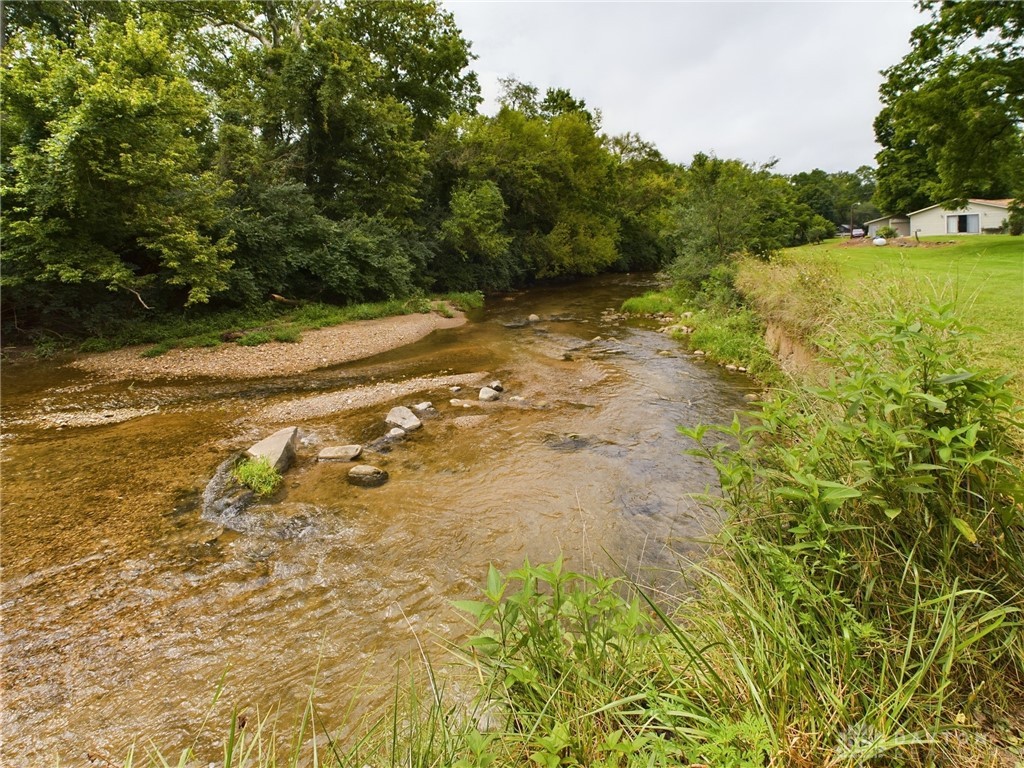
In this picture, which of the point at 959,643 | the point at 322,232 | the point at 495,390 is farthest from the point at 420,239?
the point at 959,643

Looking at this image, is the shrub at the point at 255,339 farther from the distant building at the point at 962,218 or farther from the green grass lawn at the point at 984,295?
the distant building at the point at 962,218

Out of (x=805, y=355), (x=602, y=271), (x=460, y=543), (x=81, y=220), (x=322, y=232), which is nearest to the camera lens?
(x=460, y=543)

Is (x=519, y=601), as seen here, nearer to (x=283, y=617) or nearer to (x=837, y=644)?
(x=837, y=644)

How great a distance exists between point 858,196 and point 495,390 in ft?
283

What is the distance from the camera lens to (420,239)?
21.0 metres

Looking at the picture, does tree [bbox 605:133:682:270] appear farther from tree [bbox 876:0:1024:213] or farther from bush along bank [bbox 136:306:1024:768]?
bush along bank [bbox 136:306:1024:768]

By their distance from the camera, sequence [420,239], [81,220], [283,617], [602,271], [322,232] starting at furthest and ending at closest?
1. [602,271]
2. [420,239]
3. [322,232]
4. [81,220]
5. [283,617]

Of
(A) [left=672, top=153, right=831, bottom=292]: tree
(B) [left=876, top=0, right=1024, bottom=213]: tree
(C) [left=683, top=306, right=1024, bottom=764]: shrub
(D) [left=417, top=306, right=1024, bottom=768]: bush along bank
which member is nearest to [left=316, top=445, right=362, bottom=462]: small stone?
(D) [left=417, top=306, right=1024, bottom=768]: bush along bank

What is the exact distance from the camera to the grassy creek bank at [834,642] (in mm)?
1613

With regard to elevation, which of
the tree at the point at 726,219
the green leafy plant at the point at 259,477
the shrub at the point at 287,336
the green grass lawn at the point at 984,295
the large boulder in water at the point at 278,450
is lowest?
the green leafy plant at the point at 259,477

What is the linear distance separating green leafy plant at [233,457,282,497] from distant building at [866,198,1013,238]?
129ft

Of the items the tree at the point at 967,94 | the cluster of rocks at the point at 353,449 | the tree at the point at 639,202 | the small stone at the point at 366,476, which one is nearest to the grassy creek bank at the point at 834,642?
the small stone at the point at 366,476

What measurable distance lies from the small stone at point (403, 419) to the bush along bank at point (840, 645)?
5.03m

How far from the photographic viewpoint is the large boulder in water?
5.67 meters
